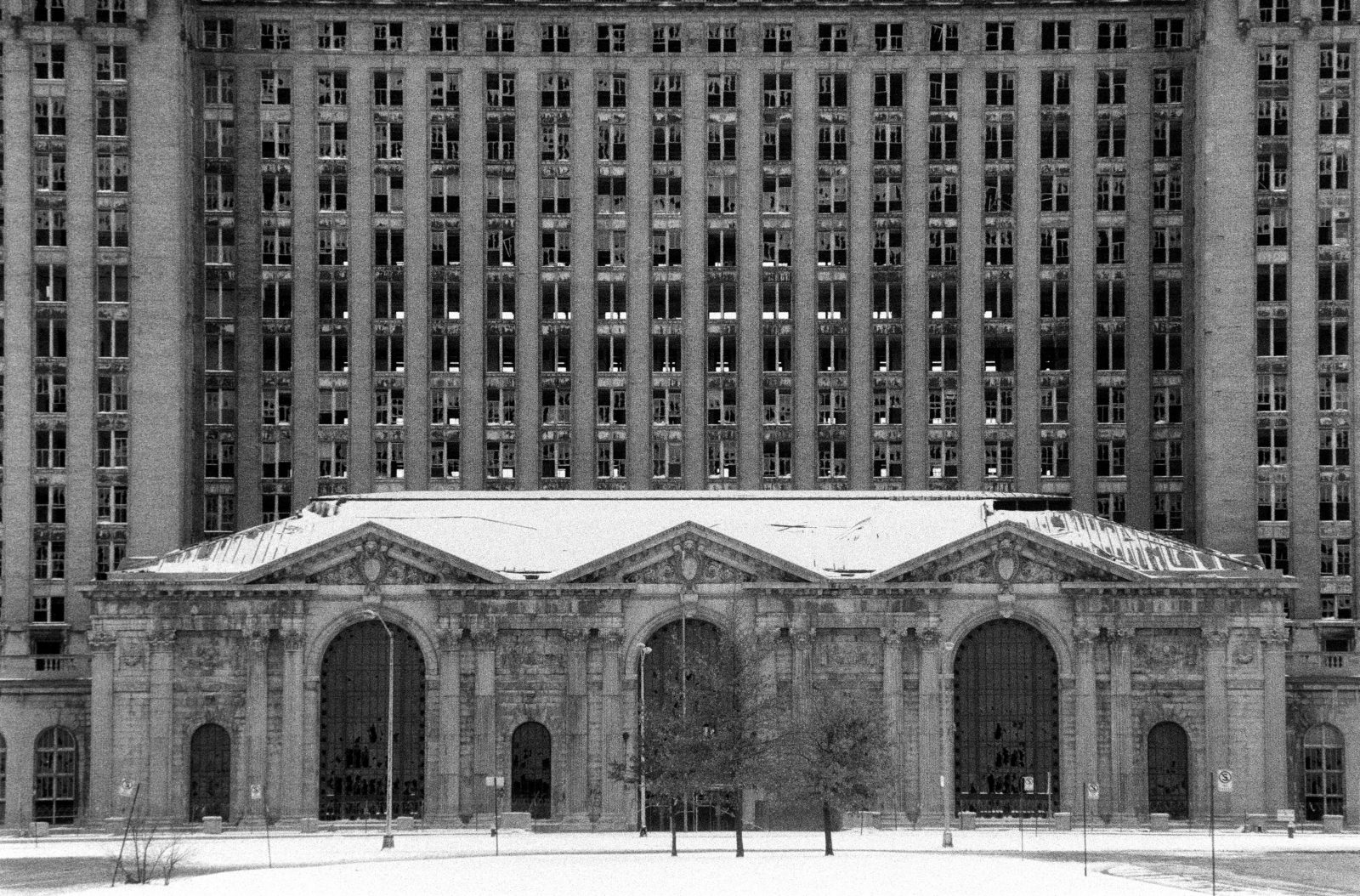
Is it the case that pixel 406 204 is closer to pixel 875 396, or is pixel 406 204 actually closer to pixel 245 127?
pixel 245 127

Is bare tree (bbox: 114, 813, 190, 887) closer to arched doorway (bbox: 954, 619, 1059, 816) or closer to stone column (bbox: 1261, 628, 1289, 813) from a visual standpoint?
arched doorway (bbox: 954, 619, 1059, 816)

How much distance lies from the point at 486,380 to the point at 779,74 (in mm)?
29290

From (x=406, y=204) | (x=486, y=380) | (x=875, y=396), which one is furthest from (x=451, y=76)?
(x=875, y=396)

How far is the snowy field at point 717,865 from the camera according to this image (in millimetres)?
108062

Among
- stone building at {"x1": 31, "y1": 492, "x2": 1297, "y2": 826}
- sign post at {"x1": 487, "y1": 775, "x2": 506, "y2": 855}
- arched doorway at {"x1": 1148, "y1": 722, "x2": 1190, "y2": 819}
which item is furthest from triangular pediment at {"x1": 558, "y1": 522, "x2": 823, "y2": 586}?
arched doorway at {"x1": 1148, "y1": 722, "x2": 1190, "y2": 819}

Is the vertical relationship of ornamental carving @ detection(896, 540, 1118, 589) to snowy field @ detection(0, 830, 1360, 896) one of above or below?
above

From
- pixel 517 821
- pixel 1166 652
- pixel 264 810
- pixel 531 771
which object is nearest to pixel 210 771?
pixel 264 810

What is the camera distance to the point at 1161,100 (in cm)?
17825

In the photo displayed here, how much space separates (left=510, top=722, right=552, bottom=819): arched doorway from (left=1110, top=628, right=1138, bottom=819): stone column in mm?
33536

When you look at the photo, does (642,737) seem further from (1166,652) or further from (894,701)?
Answer: (1166,652)

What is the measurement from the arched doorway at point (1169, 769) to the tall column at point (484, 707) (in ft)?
129

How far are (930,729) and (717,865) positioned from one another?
36.2 metres

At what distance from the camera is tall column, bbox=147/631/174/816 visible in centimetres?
15450

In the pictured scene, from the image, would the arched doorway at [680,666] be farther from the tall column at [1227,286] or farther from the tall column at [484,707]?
the tall column at [1227,286]
